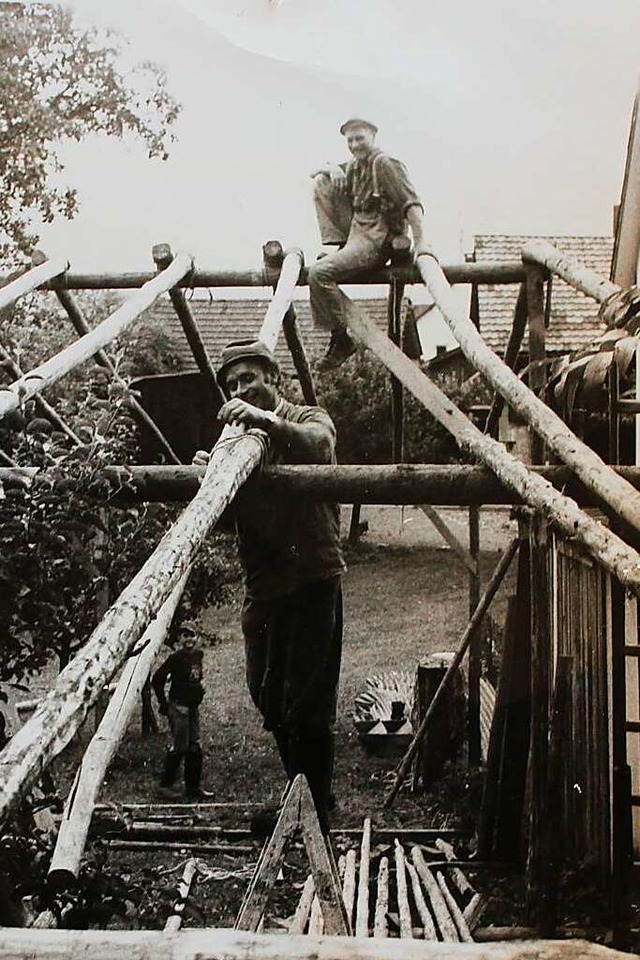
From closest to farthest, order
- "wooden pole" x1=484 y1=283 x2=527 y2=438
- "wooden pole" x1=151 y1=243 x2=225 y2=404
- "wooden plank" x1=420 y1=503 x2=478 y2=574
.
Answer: "wooden plank" x1=420 y1=503 x2=478 y2=574 → "wooden pole" x1=151 y1=243 x2=225 y2=404 → "wooden pole" x1=484 y1=283 x2=527 y2=438

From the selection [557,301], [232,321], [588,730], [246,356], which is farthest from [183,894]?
[557,301]

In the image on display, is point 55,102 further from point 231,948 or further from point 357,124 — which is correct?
point 231,948

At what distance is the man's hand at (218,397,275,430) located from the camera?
258 centimetres

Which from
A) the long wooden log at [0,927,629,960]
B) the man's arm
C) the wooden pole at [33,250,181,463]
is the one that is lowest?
the long wooden log at [0,927,629,960]

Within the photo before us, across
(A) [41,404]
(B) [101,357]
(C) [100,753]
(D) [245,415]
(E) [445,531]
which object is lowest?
(C) [100,753]

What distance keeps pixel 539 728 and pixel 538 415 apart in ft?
2.79

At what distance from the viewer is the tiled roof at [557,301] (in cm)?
274

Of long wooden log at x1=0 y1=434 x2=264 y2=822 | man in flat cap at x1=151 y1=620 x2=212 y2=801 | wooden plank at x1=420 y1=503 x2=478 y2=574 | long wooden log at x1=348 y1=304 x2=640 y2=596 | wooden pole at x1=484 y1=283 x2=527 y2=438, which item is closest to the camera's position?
long wooden log at x1=0 y1=434 x2=264 y2=822

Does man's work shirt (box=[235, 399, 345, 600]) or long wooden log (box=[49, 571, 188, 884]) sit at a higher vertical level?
man's work shirt (box=[235, 399, 345, 600])

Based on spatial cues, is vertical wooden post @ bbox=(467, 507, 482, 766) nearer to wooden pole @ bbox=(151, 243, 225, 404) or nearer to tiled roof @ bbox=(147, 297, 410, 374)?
tiled roof @ bbox=(147, 297, 410, 374)

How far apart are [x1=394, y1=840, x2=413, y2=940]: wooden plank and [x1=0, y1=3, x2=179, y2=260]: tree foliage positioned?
1.95 m

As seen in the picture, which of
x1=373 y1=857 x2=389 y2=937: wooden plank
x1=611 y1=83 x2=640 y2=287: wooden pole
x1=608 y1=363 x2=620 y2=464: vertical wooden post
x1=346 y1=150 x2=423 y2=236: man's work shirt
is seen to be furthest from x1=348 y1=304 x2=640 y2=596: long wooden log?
x1=373 y1=857 x2=389 y2=937: wooden plank

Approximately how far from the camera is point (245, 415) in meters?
2.58

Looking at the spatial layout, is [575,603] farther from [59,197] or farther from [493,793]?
[59,197]
